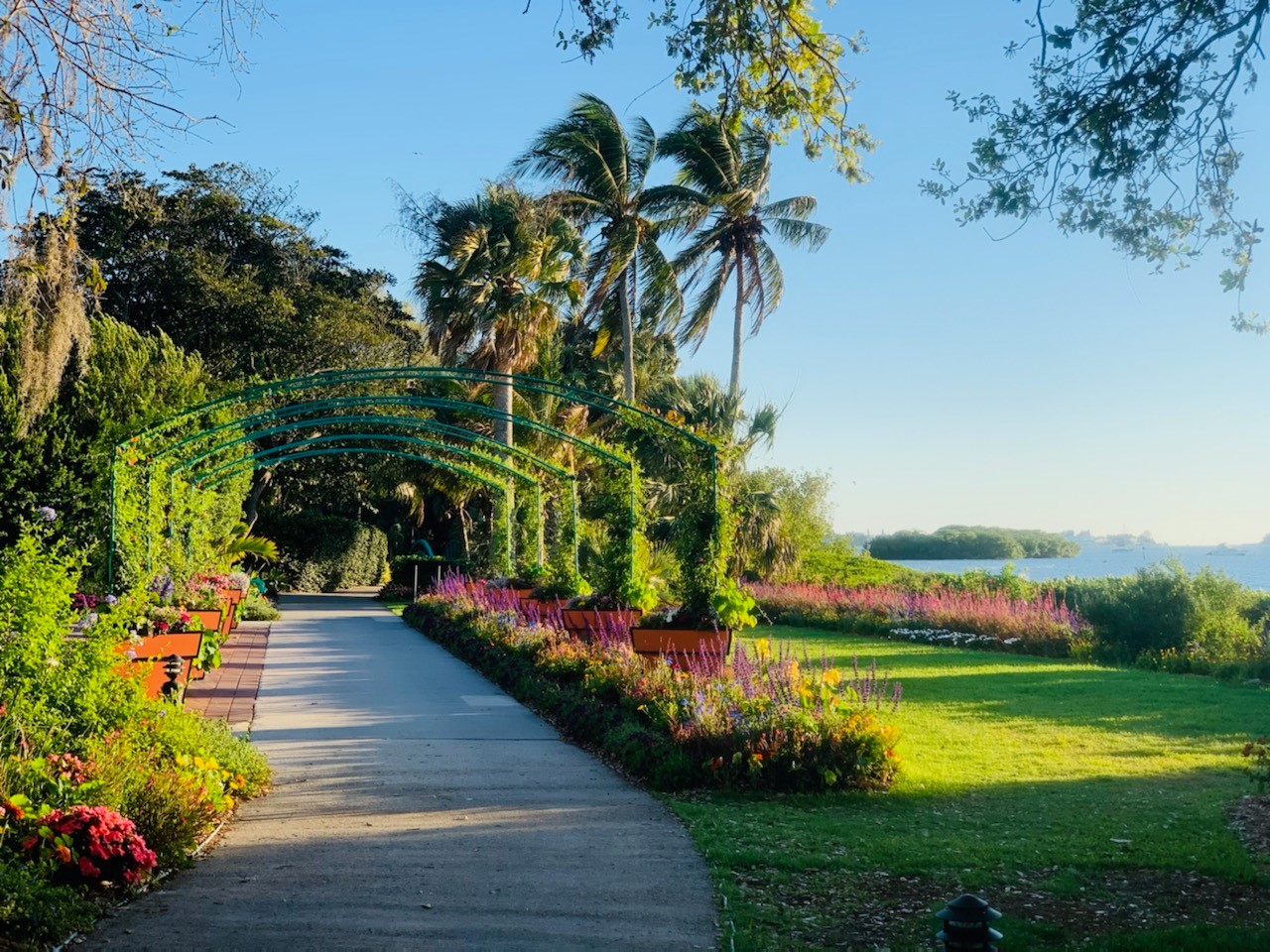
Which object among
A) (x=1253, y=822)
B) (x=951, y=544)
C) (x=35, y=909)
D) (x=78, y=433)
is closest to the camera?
(x=35, y=909)

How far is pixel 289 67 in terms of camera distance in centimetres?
553

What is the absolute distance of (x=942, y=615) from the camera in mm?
18891

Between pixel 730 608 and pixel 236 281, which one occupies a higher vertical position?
pixel 236 281

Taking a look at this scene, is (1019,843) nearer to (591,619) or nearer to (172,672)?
(172,672)

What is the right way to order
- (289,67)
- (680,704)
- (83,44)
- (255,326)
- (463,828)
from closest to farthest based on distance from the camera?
1. (83,44)
2. (289,67)
3. (463,828)
4. (680,704)
5. (255,326)

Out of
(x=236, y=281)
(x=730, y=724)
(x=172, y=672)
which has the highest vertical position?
(x=236, y=281)

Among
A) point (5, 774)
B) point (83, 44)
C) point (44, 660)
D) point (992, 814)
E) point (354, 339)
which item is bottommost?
point (992, 814)

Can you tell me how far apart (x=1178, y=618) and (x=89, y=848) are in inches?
566

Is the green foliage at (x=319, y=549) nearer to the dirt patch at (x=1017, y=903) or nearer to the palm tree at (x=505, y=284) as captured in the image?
the palm tree at (x=505, y=284)

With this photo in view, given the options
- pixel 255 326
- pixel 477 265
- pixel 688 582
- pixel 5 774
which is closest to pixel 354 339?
pixel 255 326

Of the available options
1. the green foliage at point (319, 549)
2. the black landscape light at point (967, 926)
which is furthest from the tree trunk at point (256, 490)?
the black landscape light at point (967, 926)

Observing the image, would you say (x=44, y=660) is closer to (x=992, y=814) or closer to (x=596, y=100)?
(x=992, y=814)

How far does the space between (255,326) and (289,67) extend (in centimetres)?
2269

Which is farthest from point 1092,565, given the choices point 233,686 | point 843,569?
point 233,686
